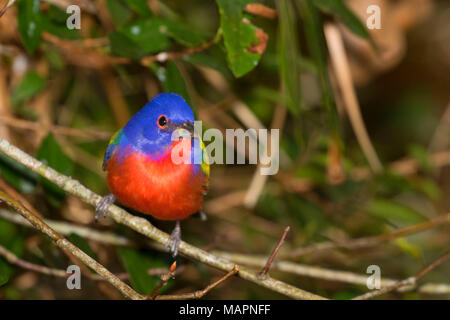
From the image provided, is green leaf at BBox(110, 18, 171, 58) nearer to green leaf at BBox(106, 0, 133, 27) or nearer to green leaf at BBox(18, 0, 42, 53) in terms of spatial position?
green leaf at BBox(106, 0, 133, 27)

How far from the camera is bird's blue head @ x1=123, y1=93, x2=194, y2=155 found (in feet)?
10.3

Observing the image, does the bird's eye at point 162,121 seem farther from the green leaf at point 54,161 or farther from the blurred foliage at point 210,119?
the green leaf at point 54,161

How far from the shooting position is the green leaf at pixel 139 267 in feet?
11.7

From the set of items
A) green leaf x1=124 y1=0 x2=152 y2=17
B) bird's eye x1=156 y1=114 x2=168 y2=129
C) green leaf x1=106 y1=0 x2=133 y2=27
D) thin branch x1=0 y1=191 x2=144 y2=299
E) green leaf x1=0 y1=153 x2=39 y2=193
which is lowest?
thin branch x1=0 y1=191 x2=144 y2=299

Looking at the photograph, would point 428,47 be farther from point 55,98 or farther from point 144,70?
point 55,98

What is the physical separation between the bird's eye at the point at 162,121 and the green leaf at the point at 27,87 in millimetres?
1286

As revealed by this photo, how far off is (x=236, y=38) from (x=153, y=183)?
99 cm

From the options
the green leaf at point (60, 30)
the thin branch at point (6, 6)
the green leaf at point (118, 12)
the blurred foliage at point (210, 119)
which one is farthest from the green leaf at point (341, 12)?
the thin branch at point (6, 6)

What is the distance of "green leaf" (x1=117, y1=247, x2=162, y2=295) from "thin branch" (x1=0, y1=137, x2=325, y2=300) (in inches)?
21.2

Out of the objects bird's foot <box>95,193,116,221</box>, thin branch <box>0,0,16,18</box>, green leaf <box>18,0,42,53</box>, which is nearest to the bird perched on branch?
bird's foot <box>95,193,116,221</box>
